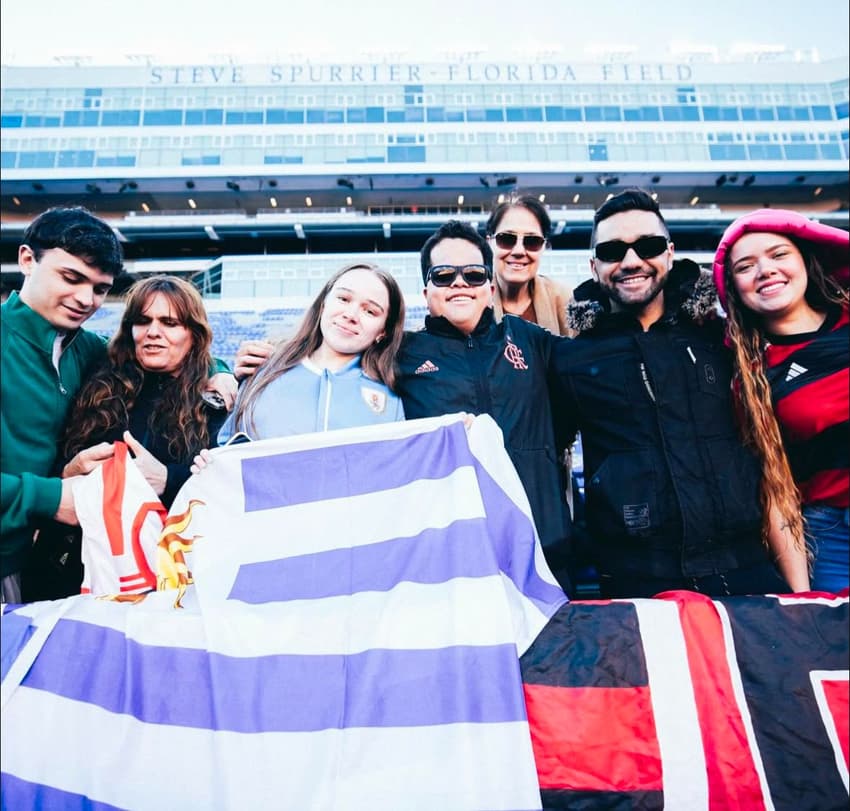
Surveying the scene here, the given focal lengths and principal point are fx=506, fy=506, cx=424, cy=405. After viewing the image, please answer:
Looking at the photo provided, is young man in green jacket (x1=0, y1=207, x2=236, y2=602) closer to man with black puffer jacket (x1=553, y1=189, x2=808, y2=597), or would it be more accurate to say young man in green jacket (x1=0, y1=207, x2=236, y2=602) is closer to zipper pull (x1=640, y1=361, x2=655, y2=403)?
man with black puffer jacket (x1=553, y1=189, x2=808, y2=597)

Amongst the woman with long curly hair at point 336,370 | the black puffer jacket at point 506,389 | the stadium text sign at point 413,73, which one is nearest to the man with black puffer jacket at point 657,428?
the black puffer jacket at point 506,389

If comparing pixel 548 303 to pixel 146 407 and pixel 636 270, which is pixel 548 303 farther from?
pixel 146 407

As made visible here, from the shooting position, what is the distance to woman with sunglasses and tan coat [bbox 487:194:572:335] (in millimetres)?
2957

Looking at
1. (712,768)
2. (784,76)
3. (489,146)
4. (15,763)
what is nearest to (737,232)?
(712,768)

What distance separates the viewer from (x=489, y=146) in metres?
30.4

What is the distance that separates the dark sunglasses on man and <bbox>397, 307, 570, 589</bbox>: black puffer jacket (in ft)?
2.77

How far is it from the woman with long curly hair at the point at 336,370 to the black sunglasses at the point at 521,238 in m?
0.98

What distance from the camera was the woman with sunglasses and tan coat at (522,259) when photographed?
9.70 feet

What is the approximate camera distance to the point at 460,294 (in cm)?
222

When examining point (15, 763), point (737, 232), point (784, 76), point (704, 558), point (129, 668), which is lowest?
point (15, 763)

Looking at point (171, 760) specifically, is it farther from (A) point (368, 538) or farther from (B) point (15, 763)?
(A) point (368, 538)

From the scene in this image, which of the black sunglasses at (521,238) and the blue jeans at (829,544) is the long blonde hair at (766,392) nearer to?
the blue jeans at (829,544)

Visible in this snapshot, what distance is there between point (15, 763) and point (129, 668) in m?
0.34

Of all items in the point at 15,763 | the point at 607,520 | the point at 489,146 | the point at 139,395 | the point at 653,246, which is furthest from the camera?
the point at 489,146
